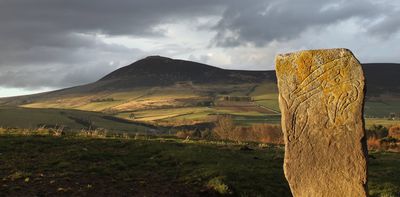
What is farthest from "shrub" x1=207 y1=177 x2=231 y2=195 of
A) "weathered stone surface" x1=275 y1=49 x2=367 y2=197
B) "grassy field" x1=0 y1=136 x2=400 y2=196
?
"weathered stone surface" x1=275 y1=49 x2=367 y2=197

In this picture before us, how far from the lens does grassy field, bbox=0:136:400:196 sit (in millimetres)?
14430

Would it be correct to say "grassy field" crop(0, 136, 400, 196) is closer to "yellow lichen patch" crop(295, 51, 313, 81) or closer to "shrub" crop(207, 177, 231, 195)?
"shrub" crop(207, 177, 231, 195)

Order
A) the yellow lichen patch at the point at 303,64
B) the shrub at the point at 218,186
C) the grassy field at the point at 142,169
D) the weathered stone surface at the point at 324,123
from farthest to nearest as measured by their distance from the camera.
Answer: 1. the shrub at the point at 218,186
2. the grassy field at the point at 142,169
3. the yellow lichen patch at the point at 303,64
4. the weathered stone surface at the point at 324,123

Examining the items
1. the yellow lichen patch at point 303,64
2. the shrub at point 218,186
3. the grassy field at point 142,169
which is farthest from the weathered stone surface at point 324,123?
the grassy field at point 142,169

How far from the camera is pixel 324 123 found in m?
12.0

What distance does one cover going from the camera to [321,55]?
40.2 feet

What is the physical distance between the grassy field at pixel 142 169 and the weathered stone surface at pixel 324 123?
10.4 feet

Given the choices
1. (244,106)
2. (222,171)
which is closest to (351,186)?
(222,171)

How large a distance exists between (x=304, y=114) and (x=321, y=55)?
5.05 feet

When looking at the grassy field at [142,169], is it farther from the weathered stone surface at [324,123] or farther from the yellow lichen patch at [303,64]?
the yellow lichen patch at [303,64]

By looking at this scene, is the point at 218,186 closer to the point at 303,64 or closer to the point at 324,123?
the point at 324,123

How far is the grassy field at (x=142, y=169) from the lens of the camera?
1443cm

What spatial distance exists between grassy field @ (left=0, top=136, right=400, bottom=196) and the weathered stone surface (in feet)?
10.4

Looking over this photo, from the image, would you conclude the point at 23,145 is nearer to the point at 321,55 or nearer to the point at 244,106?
the point at 321,55
